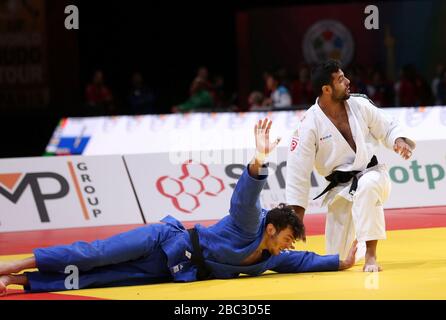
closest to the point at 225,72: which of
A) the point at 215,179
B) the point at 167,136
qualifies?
the point at 167,136

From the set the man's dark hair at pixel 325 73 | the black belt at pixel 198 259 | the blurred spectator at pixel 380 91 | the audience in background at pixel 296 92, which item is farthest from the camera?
the blurred spectator at pixel 380 91

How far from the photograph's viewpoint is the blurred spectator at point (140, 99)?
19.8 meters

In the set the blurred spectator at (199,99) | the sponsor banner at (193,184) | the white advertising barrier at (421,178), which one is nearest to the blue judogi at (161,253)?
the sponsor banner at (193,184)

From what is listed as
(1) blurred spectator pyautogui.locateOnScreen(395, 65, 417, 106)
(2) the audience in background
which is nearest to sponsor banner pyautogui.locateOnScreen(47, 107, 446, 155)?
(2) the audience in background

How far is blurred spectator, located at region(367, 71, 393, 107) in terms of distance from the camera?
18.5 m

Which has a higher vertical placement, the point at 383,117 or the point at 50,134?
the point at 383,117

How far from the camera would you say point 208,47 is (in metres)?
23.4

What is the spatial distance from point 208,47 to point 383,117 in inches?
641

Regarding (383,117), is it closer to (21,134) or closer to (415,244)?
(415,244)

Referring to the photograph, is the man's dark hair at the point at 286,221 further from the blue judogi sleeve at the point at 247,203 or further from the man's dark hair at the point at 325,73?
the man's dark hair at the point at 325,73

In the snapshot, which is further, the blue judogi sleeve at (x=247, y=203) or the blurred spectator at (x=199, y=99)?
the blurred spectator at (x=199, y=99)

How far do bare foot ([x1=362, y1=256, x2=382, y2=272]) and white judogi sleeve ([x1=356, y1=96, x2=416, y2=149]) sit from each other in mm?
964

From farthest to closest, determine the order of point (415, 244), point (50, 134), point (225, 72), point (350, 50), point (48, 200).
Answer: point (225, 72)
point (350, 50)
point (50, 134)
point (48, 200)
point (415, 244)

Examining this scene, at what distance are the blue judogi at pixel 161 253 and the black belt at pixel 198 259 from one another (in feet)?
0.09
